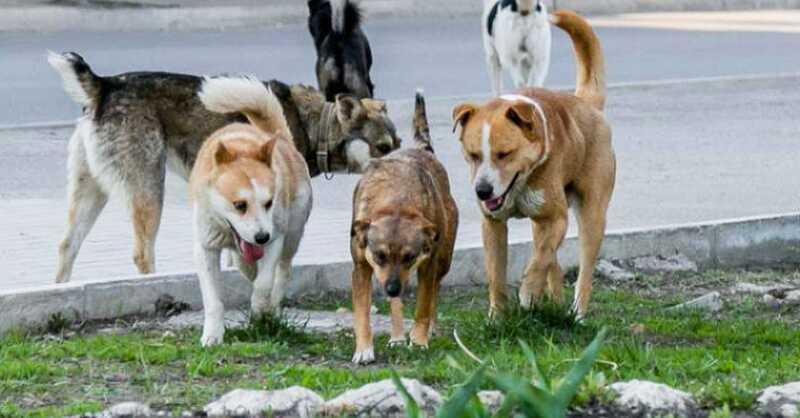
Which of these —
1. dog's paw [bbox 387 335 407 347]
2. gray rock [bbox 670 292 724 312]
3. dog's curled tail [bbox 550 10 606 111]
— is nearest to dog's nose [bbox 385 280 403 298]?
dog's paw [bbox 387 335 407 347]

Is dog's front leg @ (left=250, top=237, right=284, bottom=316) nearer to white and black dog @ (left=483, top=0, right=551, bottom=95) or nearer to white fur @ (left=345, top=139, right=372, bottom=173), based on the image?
white fur @ (left=345, top=139, right=372, bottom=173)

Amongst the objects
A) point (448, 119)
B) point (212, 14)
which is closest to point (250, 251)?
point (448, 119)

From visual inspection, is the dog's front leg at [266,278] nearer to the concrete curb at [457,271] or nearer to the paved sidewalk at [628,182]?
the concrete curb at [457,271]

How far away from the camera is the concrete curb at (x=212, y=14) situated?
26.1 meters

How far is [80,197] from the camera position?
10117 millimetres

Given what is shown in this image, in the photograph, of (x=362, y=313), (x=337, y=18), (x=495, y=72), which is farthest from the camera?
(x=495, y=72)

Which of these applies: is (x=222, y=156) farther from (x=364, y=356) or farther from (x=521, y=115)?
(x=521, y=115)

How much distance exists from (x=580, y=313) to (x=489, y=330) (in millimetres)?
887

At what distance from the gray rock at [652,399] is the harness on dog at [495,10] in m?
12.2

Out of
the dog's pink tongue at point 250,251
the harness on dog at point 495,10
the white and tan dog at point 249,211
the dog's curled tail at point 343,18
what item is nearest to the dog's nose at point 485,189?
the white and tan dog at point 249,211

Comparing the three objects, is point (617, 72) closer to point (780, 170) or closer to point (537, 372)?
point (780, 170)

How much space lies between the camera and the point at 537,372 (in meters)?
5.44

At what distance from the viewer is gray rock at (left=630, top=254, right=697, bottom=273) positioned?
10.6 meters

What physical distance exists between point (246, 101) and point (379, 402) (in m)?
3.49
